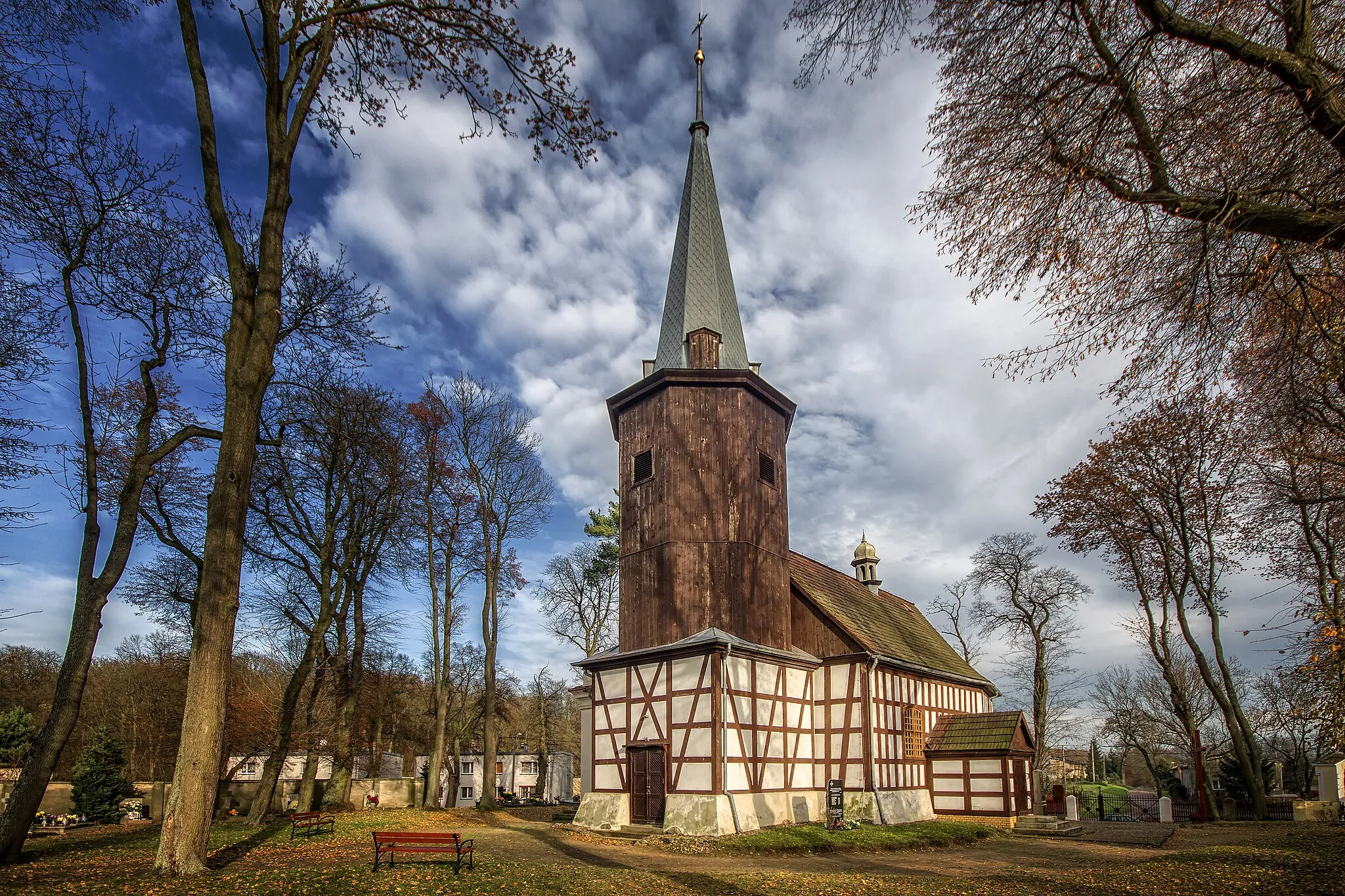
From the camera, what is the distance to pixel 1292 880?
11.3m

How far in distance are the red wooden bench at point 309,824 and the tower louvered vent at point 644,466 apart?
11006mm

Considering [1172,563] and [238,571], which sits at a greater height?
[1172,563]

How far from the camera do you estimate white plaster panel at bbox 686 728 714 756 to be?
18.1 meters

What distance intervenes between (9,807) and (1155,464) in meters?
29.3

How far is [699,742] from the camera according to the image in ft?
59.9

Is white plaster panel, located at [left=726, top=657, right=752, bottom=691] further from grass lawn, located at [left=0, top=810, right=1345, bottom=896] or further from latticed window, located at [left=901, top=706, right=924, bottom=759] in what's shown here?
latticed window, located at [left=901, top=706, right=924, bottom=759]

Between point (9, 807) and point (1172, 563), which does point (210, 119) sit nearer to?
point (9, 807)

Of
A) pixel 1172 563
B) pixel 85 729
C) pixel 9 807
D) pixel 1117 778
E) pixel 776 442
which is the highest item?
pixel 776 442

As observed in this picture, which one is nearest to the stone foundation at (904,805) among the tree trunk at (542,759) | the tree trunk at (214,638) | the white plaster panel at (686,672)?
the white plaster panel at (686,672)

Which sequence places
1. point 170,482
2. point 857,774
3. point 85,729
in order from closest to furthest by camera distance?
point 170,482, point 857,774, point 85,729

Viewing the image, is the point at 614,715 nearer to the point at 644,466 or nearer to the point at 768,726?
the point at 768,726

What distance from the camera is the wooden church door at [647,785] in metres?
18.6

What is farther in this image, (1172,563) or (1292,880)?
(1172,563)

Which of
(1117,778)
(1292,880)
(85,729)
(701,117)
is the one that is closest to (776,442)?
(701,117)
